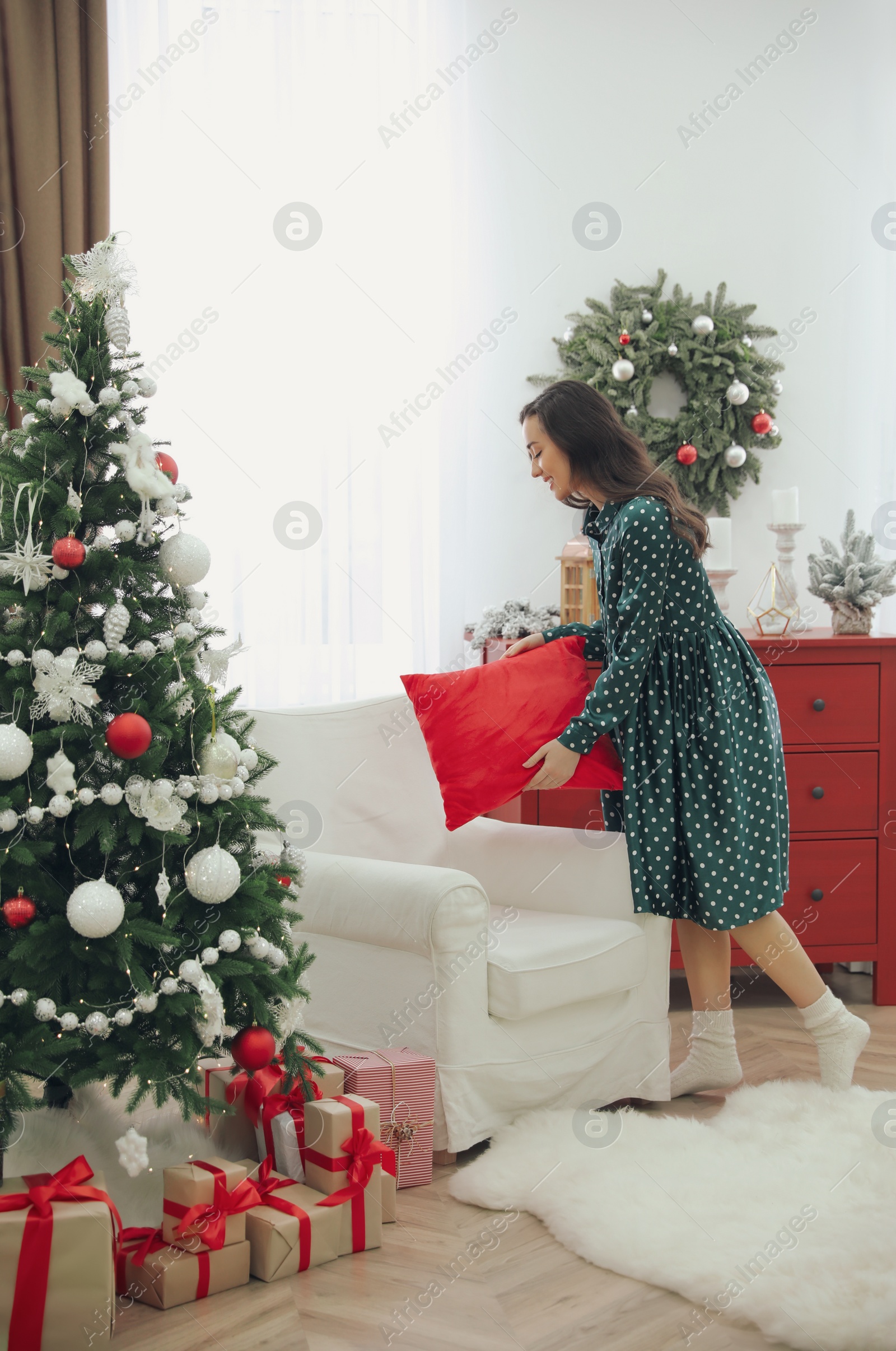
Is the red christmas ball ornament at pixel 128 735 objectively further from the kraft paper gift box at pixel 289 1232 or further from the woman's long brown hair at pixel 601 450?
the woman's long brown hair at pixel 601 450

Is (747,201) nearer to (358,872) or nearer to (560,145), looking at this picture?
(560,145)

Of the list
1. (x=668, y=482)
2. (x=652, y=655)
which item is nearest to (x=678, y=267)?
(x=668, y=482)

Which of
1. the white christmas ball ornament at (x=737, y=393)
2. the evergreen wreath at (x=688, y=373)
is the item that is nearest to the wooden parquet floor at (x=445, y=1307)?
the evergreen wreath at (x=688, y=373)

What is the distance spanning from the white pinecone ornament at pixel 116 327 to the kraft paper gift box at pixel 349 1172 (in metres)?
1.31

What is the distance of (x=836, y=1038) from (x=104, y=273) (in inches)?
81.1

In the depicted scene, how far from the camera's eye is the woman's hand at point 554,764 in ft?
7.14

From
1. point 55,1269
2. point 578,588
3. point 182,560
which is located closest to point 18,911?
point 55,1269

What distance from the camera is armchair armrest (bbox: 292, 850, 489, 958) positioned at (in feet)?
6.48

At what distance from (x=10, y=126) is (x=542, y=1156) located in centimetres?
296

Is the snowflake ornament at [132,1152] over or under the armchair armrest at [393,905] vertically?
under

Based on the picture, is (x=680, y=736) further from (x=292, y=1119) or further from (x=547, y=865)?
(x=292, y=1119)

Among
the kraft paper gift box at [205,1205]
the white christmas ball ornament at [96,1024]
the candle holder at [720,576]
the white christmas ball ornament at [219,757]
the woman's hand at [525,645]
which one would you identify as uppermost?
the candle holder at [720,576]

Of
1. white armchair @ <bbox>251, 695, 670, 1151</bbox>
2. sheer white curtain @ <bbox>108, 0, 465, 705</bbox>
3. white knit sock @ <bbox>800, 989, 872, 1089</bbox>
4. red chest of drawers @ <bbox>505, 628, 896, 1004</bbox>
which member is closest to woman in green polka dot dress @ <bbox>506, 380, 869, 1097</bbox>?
white knit sock @ <bbox>800, 989, 872, 1089</bbox>

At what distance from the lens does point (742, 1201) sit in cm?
177
